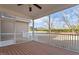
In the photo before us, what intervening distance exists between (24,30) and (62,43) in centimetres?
406

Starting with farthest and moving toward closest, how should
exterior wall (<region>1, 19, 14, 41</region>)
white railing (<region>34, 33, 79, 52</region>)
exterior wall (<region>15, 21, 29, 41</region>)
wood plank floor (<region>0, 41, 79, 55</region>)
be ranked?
exterior wall (<region>15, 21, 29, 41</region>)
exterior wall (<region>1, 19, 14, 41</region>)
white railing (<region>34, 33, 79, 52</region>)
wood plank floor (<region>0, 41, 79, 55</region>)

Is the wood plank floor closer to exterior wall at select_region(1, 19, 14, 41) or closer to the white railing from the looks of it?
the white railing

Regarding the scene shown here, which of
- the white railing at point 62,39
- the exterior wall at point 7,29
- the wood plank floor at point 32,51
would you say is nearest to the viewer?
the wood plank floor at point 32,51

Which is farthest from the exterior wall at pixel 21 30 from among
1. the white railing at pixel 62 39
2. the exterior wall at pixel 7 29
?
the white railing at pixel 62 39

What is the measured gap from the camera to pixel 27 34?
33.6ft

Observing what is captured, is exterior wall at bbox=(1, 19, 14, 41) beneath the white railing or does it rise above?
above

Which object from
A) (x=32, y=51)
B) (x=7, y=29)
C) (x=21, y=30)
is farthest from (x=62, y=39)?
(x=21, y=30)

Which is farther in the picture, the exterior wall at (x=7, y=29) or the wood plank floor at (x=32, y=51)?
the exterior wall at (x=7, y=29)

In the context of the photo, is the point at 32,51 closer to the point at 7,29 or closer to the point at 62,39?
the point at 62,39

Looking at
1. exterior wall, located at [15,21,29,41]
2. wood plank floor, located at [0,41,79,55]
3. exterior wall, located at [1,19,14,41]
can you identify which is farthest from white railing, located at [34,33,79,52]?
exterior wall, located at [1,19,14,41]

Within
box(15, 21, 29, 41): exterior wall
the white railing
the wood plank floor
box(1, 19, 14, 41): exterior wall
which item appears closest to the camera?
the wood plank floor

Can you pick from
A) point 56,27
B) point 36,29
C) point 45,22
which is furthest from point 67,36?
point 36,29

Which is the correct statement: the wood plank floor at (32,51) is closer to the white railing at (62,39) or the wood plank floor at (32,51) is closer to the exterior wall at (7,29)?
the white railing at (62,39)

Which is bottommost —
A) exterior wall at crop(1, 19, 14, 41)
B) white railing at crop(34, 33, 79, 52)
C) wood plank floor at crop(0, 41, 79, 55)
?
wood plank floor at crop(0, 41, 79, 55)
